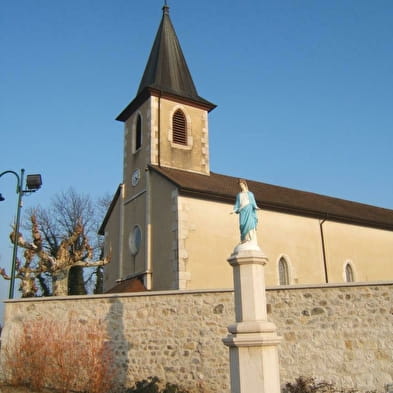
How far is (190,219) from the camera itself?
15922 millimetres

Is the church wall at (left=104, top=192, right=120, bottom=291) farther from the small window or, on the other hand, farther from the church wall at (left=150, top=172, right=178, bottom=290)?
the church wall at (left=150, top=172, right=178, bottom=290)

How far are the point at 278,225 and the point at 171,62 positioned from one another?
937cm

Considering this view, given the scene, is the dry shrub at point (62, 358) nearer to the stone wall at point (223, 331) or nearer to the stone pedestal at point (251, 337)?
the stone wall at point (223, 331)

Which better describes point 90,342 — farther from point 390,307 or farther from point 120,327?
point 390,307

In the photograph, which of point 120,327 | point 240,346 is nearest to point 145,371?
point 120,327

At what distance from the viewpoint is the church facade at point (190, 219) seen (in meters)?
16.0

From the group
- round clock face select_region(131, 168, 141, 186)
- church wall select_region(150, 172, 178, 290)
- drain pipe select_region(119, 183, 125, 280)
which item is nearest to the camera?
church wall select_region(150, 172, 178, 290)

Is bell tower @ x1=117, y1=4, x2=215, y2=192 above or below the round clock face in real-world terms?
above

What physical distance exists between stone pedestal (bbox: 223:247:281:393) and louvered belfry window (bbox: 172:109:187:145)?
12.6 metres

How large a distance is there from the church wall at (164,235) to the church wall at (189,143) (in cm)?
194

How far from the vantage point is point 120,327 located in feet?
37.4

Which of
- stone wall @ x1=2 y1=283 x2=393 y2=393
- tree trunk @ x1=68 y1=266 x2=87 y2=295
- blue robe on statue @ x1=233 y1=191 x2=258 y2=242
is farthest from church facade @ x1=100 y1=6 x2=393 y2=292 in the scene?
blue robe on statue @ x1=233 y1=191 x2=258 y2=242

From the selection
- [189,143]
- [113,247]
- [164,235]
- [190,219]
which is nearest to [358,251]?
[190,219]

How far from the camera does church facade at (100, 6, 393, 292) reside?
630 inches
